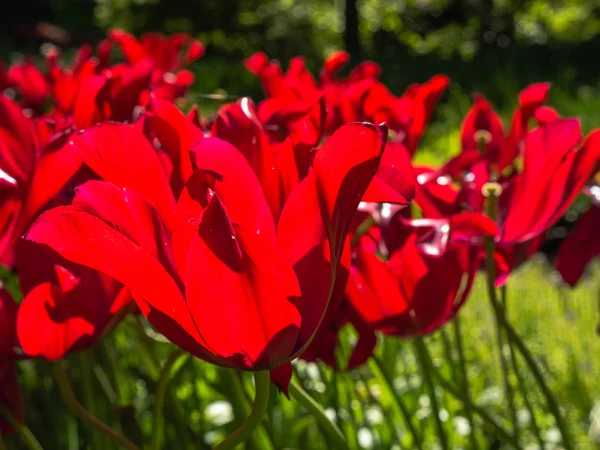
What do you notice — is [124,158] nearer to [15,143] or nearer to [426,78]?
[15,143]

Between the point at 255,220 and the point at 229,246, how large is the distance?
2.6 inches

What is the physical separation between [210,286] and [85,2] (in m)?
20.2

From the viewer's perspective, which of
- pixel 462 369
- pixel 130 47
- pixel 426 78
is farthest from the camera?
pixel 426 78

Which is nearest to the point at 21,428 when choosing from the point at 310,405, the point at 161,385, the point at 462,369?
the point at 161,385

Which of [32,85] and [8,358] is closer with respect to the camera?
[8,358]

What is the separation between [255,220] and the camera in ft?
2.05

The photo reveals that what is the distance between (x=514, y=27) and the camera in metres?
13.5

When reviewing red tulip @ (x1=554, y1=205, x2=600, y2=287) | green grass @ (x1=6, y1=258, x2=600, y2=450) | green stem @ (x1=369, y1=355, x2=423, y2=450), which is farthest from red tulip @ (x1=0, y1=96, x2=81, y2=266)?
red tulip @ (x1=554, y1=205, x2=600, y2=287)

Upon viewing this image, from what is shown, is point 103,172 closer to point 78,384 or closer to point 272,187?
point 272,187

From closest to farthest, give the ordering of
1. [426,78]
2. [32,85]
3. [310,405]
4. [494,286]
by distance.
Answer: [310,405] → [494,286] → [32,85] → [426,78]

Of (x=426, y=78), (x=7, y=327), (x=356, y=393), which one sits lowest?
(x=426, y=78)

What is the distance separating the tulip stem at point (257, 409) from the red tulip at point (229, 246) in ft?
0.05

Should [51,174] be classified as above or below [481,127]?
above

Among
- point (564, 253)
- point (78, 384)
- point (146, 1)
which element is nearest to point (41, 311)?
point (564, 253)
